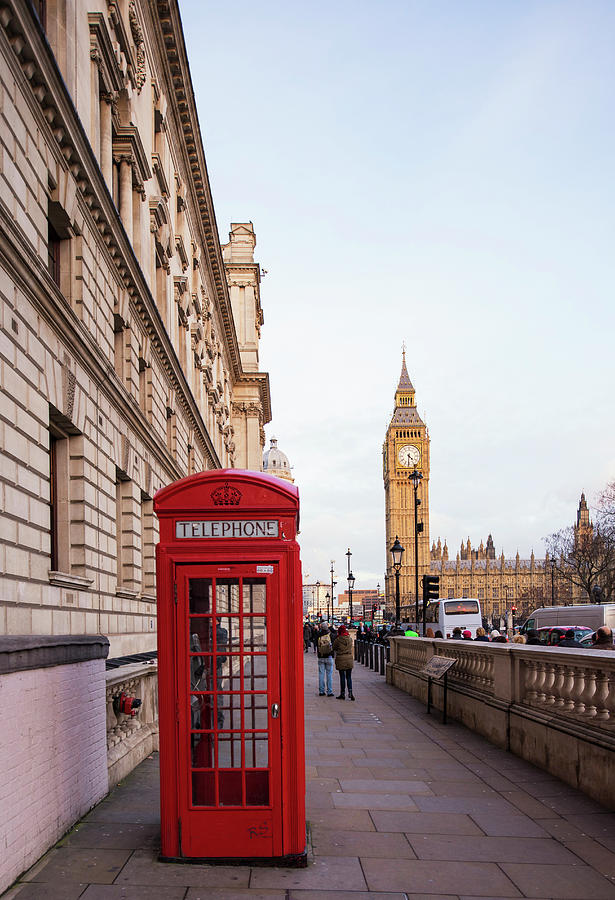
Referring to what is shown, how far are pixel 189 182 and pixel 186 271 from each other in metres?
3.48

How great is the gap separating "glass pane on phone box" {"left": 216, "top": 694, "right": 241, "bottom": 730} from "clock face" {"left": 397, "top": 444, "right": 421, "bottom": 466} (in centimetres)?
17020

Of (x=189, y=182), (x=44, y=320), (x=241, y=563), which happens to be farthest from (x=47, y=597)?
(x=189, y=182)

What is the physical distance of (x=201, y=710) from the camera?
6.40 meters

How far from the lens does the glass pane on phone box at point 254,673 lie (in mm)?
6391

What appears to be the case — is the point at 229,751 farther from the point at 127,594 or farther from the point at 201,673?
the point at 127,594

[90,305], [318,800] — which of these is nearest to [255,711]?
[318,800]

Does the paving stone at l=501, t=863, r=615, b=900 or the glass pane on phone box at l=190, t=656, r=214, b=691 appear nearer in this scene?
the paving stone at l=501, t=863, r=615, b=900

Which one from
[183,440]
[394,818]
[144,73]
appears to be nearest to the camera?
[394,818]

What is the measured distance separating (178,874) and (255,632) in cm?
166

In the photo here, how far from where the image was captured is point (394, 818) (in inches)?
311

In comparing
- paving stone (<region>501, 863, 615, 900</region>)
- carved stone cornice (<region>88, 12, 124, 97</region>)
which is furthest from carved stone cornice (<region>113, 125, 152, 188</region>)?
paving stone (<region>501, 863, 615, 900</region>)

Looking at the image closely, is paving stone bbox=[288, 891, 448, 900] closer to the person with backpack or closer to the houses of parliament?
the person with backpack

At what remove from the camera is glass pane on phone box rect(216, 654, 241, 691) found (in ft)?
21.0

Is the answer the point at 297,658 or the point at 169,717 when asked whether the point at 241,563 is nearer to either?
the point at 297,658
